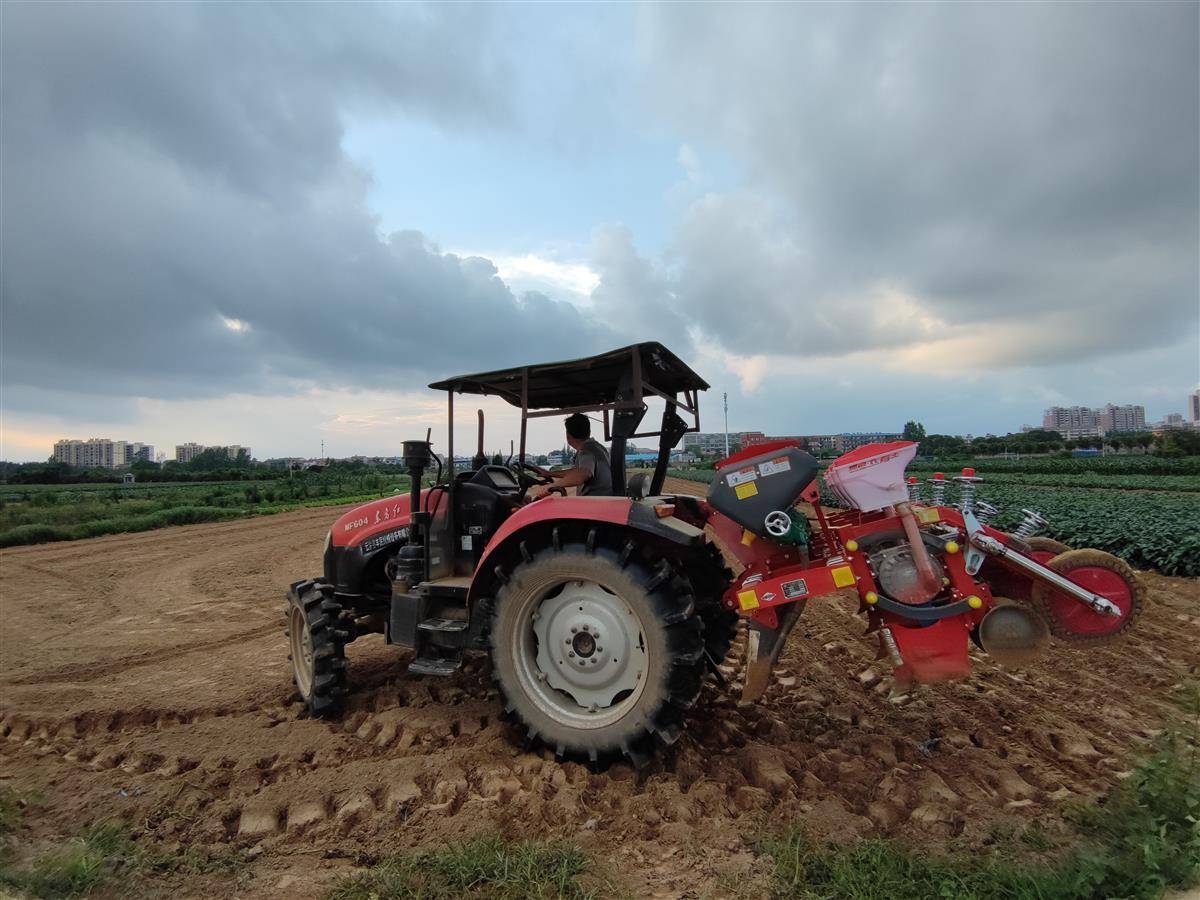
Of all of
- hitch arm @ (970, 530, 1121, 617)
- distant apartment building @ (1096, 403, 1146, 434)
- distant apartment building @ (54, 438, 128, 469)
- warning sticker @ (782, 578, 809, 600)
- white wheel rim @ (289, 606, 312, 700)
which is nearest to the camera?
hitch arm @ (970, 530, 1121, 617)

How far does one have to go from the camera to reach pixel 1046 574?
3.09 m

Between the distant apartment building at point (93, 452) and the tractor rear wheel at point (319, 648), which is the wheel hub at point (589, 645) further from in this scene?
the distant apartment building at point (93, 452)

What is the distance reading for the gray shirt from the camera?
4.10m

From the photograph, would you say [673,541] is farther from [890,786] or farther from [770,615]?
[890,786]

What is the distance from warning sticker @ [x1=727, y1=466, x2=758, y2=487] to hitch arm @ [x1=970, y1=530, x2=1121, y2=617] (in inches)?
45.0

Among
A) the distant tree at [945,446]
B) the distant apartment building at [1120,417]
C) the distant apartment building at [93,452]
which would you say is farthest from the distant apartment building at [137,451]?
the distant apartment building at [1120,417]

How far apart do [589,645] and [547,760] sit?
66cm

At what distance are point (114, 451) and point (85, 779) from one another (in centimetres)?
12512

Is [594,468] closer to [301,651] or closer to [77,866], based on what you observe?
[301,651]

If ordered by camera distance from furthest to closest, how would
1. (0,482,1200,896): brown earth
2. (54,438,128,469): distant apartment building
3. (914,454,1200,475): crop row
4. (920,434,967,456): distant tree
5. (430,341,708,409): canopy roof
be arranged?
(54,438,128,469): distant apartment building → (920,434,967,456): distant tree → (914,454,1200,475): crop row → (430,341,708,409): canopy roof → (0,482,1200,896): brown earth

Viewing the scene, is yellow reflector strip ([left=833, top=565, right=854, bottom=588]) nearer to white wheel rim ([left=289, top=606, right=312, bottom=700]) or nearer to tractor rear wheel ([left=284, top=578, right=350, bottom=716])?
tractor rear wheel ([left=284, top=578, right=350, bottom=716])

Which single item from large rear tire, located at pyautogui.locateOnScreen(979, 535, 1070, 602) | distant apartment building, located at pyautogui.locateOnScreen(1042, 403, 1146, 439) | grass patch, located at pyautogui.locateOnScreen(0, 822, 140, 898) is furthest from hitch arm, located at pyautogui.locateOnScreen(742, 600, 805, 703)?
distant apartment building, located at pyautogui.locateOnScreen(1042, 403, 1146, 439)

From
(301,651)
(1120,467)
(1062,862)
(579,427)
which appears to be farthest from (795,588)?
(1120,467)

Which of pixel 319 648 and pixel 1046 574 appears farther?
pixel 319 648
